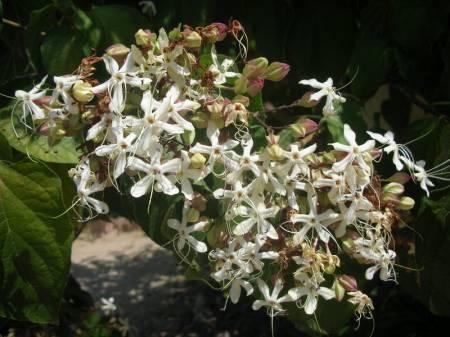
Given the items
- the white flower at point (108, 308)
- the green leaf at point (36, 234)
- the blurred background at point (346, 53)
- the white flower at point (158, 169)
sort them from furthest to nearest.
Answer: the white flower at point (108, 308) → the blurred background at point (346, 53) → the green leaf at point (36, 234) → the white flower at point (158, 169)

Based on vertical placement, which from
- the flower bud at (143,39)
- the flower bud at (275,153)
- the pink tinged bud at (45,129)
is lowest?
the pink tinged bud at (45,129)

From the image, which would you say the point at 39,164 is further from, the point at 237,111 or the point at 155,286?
the point at 155,286

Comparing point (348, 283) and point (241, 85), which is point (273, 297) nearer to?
point (348, 283)

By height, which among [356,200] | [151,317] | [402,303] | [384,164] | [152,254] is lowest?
[152,254]

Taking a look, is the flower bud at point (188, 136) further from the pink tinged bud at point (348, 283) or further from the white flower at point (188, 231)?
the pink tinged bud at point (348, 283)

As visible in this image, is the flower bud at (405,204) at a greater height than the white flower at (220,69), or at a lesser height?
lesser

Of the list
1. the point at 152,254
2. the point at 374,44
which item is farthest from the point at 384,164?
the point at 152,254

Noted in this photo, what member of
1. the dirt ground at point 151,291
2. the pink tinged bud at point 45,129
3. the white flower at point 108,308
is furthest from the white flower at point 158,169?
the white flower at point 108,308

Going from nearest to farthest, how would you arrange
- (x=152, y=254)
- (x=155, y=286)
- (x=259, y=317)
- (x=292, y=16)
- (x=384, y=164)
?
(x=384, y=164), (x=292, y=16), (x=259, y=317), (x=155, y=286), (x=152, y=254)
